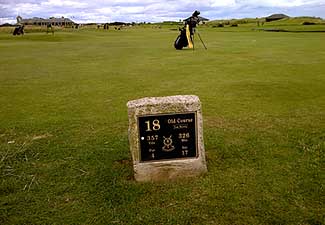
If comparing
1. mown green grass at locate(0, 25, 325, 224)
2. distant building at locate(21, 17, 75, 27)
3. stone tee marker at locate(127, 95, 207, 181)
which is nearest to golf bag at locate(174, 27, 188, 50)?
mown green grass at locate(0, 25, 325, 224)

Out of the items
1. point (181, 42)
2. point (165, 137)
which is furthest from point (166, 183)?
point (181, 42)

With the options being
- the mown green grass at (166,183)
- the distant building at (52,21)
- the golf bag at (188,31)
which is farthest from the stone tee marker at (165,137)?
the distant building at (52,21)

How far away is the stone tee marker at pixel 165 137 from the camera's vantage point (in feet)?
16.1

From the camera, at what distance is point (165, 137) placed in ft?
16.4

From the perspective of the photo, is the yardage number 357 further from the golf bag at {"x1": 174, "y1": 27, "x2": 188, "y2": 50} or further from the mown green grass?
the golf bag at {"x1": 174, "y1": 27, "x2": 188, "y2": 50}

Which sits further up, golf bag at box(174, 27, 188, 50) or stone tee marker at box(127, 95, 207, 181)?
golf bag at box(174, 27, 188, 50)

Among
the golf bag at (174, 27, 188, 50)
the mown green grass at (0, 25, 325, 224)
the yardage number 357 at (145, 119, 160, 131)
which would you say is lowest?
the mown green grass at (0, 25, 325, 224)

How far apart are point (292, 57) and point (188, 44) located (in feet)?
26.5

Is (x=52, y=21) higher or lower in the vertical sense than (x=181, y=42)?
higher

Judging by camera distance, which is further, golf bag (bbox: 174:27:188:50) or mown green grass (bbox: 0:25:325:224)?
golf bag (bbox: 174:27:188:50)

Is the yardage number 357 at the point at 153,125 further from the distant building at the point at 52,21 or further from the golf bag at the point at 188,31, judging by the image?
the distant building at the point at 52,21

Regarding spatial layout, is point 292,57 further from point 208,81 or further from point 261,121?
point 261,121

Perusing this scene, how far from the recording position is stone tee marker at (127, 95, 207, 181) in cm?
492

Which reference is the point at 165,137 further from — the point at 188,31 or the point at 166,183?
the point at 188,31
